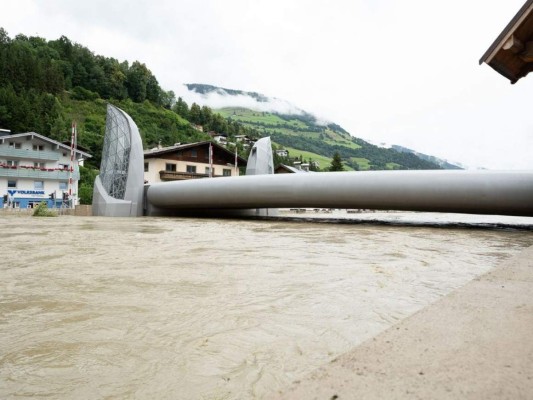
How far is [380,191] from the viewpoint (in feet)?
41.3

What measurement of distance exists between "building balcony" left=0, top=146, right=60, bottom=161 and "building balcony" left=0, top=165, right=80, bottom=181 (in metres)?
1.51

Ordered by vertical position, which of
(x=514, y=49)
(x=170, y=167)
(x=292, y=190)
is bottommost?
(x=292, y=190)

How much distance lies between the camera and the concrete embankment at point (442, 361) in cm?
121

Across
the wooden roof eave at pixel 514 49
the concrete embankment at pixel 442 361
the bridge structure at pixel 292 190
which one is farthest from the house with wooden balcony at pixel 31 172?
the concrete embankment at pixel 442 361

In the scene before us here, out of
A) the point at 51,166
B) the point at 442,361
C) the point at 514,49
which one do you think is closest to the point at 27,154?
the point at 51,166

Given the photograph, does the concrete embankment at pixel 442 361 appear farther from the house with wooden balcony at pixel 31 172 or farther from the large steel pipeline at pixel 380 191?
the house with wooden balcony at pixel 31 172

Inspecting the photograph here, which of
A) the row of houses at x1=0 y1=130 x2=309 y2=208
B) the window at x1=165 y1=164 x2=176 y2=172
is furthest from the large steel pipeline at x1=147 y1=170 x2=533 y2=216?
the window at x1=165 y1=164 x2=176 y2=172

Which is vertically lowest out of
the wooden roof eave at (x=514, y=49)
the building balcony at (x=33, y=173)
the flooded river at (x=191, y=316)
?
the flooded river at (x=191, y=316)

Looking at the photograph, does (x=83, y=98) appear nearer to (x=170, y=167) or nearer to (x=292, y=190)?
(x=170, y=167)

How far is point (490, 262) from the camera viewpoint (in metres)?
4.63

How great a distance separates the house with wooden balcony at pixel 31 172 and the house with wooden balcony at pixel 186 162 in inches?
252

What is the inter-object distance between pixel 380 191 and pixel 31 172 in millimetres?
30798

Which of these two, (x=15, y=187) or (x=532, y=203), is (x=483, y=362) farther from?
(x=15, y=187)

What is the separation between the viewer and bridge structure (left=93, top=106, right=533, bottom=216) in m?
11.1
